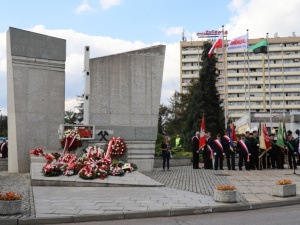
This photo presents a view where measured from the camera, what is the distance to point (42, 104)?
19.5 meters

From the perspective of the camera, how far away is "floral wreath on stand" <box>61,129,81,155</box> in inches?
715

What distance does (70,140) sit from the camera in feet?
59.8

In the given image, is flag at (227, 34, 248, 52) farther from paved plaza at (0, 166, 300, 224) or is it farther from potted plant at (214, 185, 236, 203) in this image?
potted plant at (214, 185, 236, 203)

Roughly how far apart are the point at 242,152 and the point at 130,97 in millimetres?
6112

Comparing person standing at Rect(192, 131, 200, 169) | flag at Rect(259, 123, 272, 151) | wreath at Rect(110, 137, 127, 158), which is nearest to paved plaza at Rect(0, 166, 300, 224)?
wreath at Rect(110, 137, 127, 158)

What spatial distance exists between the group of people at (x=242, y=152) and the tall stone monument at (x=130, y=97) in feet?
8.99

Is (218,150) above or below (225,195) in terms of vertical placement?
above

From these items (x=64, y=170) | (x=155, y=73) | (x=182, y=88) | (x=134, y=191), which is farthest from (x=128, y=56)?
(x=182, y=88)

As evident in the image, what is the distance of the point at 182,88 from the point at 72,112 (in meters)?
49.8

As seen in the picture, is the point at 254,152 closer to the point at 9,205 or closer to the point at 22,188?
the point at 22,188

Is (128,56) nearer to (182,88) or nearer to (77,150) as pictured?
(77,150)

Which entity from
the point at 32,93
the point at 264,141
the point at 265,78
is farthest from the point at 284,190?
the point at 265,78

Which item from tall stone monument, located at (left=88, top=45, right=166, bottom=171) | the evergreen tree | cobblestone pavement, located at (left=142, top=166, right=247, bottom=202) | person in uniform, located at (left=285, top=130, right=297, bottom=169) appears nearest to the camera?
cobblestone pavement, located at (left=142, top=166, right=247, bottom=202)

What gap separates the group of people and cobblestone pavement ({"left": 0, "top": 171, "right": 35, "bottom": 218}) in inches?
340
